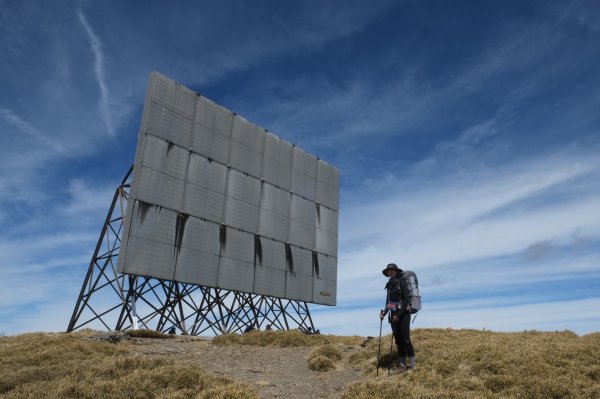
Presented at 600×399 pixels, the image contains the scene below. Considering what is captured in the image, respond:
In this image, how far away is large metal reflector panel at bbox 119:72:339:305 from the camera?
24234mm

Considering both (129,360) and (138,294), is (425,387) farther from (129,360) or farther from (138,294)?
(138,294)

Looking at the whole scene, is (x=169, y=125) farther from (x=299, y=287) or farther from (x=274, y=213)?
(x=299, y=287)

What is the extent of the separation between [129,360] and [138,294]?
521 inches

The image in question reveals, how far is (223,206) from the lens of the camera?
28.0 metres

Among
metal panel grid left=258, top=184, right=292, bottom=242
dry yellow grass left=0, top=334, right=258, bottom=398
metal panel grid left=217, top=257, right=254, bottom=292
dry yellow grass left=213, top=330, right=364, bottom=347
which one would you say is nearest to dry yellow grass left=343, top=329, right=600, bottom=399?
dry yellow grass left=0, top=334, right=258, bottom=398

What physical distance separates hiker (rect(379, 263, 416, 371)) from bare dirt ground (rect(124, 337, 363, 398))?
131cm

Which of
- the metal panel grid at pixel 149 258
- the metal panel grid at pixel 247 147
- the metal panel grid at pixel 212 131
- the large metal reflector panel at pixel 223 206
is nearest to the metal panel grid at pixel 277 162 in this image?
the large metal reflector panel at pixel 223 206

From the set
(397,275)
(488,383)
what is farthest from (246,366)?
(488,383)

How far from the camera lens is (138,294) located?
24422 mm

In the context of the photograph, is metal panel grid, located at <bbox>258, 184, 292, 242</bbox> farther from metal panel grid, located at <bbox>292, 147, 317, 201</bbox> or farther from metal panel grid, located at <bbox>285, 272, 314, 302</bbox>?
metal panel grid, located at <bbox>285, 272, 314, 302</bbox>

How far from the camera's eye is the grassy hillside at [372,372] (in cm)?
946

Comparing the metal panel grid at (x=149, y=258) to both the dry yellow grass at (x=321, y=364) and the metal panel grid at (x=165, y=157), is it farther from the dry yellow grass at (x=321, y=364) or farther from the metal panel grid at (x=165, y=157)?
the dry yellow grass at (x=321, y=364)

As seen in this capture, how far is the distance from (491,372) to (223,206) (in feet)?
64.8

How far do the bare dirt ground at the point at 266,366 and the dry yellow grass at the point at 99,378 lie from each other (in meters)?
1.09
